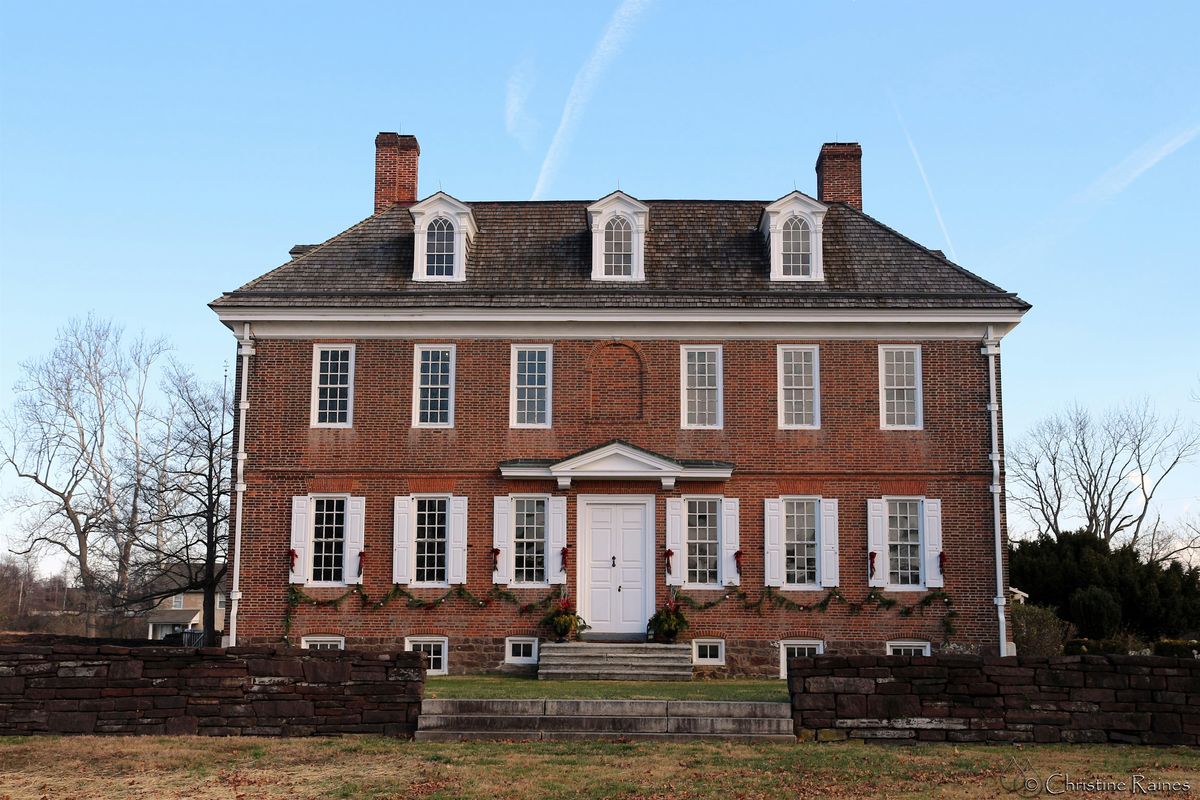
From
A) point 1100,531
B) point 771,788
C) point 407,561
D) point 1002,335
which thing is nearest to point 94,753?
point 771,788

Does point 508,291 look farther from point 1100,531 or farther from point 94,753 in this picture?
point 1100,531

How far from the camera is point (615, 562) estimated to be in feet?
66.5

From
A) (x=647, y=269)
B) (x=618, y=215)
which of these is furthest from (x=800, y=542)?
(x=618, y=215)

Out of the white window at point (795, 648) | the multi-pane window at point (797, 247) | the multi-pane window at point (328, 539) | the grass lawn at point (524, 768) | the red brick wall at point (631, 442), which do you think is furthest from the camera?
the multi-pane window at point (797, 247)

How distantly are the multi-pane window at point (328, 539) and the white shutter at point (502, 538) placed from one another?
279 cm

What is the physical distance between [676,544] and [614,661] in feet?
8.29

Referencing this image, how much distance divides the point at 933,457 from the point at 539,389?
7436 mm

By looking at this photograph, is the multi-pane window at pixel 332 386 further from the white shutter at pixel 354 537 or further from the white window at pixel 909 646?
the white window at pixel 909 646

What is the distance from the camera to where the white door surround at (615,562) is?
20.1 metres

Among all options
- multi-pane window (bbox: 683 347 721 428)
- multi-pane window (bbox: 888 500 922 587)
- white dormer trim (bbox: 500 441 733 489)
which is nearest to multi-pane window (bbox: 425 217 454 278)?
white dormer trim (bbox: 500 441 733 489)

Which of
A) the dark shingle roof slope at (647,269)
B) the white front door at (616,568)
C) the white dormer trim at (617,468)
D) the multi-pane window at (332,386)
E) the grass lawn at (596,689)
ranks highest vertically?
the dark shingle roof slope at (647,269)

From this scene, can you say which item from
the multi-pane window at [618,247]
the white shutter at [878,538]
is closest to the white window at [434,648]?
the multi-pane window at [618,247]

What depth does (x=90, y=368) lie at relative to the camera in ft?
116

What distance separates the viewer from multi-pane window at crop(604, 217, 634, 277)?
849 inches
